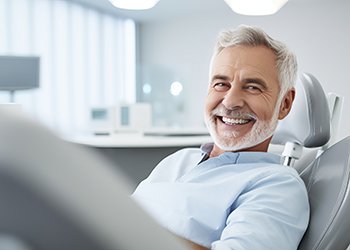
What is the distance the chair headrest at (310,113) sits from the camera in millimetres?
1434

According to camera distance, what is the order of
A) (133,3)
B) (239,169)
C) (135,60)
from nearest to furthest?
(239,169) → (133,3) → (135,60)

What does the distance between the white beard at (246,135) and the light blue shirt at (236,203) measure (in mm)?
39

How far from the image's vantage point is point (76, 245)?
217 millimetres

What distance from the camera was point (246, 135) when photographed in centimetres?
138

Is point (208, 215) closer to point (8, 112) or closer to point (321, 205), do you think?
point (321, 205)

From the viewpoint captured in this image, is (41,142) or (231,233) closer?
(41,142)

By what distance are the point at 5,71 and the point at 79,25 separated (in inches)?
155

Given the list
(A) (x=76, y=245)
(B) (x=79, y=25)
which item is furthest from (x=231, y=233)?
(B) (x=79, y=25)

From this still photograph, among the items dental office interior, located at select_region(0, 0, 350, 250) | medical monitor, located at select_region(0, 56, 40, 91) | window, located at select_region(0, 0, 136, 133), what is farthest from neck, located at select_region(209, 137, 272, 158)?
window, located at select_region(0, 0, 136, 133)

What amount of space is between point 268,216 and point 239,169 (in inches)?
9.8

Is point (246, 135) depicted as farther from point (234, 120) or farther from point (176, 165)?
point (176, 165)

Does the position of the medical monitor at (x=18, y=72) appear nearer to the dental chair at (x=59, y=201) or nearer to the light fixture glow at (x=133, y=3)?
the light fixture glow at (x=133, y=3)

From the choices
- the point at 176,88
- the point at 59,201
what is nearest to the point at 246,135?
the point at 59,201

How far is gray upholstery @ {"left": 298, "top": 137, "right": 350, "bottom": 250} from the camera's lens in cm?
108
